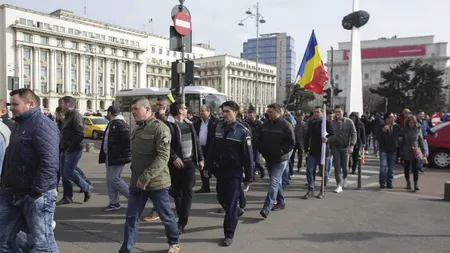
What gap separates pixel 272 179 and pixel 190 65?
451cm

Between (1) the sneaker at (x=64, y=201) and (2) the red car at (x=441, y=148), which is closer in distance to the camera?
(1) the sneaker at (x=64, y=201)

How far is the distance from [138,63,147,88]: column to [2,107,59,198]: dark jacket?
95.6 meters

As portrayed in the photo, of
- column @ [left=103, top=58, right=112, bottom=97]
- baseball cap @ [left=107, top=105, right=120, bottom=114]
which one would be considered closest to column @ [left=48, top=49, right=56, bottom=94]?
column @ [left=103, top=58, right=112, bottom=97]

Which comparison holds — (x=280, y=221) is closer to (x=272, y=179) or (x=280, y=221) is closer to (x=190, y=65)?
(x=272, y=179)

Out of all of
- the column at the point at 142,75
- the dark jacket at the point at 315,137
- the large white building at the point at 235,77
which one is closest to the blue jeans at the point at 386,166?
the dark jacket at the point at 315,137

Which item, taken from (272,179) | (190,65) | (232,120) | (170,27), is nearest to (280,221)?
(272,179)

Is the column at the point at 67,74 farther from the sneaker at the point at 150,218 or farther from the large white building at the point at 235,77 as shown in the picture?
the sneaker at the point at 150,218

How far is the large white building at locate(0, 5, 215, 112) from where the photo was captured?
249 ft

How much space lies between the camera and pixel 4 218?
358cm

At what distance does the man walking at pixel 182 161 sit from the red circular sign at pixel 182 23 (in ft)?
14.8

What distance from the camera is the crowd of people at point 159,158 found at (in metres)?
3.56

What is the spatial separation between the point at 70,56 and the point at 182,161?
Result: 8618 cm

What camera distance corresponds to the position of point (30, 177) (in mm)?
3541

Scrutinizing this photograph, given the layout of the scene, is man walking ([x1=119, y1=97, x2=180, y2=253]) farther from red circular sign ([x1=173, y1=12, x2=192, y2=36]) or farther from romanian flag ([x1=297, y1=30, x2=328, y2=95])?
red circular sign ([x1=173, y1=12, x2=192, y2=36])
